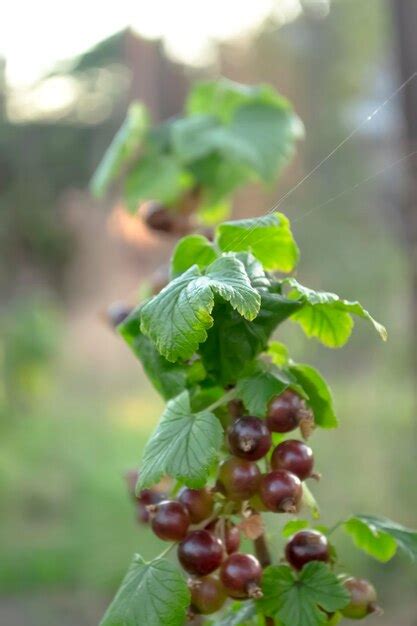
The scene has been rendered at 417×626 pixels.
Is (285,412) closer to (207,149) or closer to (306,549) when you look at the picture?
(306,549)

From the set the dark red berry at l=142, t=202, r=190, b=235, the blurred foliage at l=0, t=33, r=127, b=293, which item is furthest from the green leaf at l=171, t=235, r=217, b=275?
the blurred foliage at l=0, t=33, r=127, b=293

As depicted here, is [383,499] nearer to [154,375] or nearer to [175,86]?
[154,375]

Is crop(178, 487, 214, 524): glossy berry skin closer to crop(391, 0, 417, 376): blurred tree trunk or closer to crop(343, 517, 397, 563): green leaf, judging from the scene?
crop(343, 517, 397, 563): green leaf

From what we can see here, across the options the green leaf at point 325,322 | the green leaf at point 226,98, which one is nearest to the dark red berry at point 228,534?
the green leaf at point 325,322

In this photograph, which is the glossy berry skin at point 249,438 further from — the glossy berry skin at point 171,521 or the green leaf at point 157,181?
the green leaf at point 157,181

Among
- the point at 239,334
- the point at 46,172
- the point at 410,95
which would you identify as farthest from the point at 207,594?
the point at 46,172

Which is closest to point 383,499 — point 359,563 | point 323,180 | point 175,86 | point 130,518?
point 359,563
